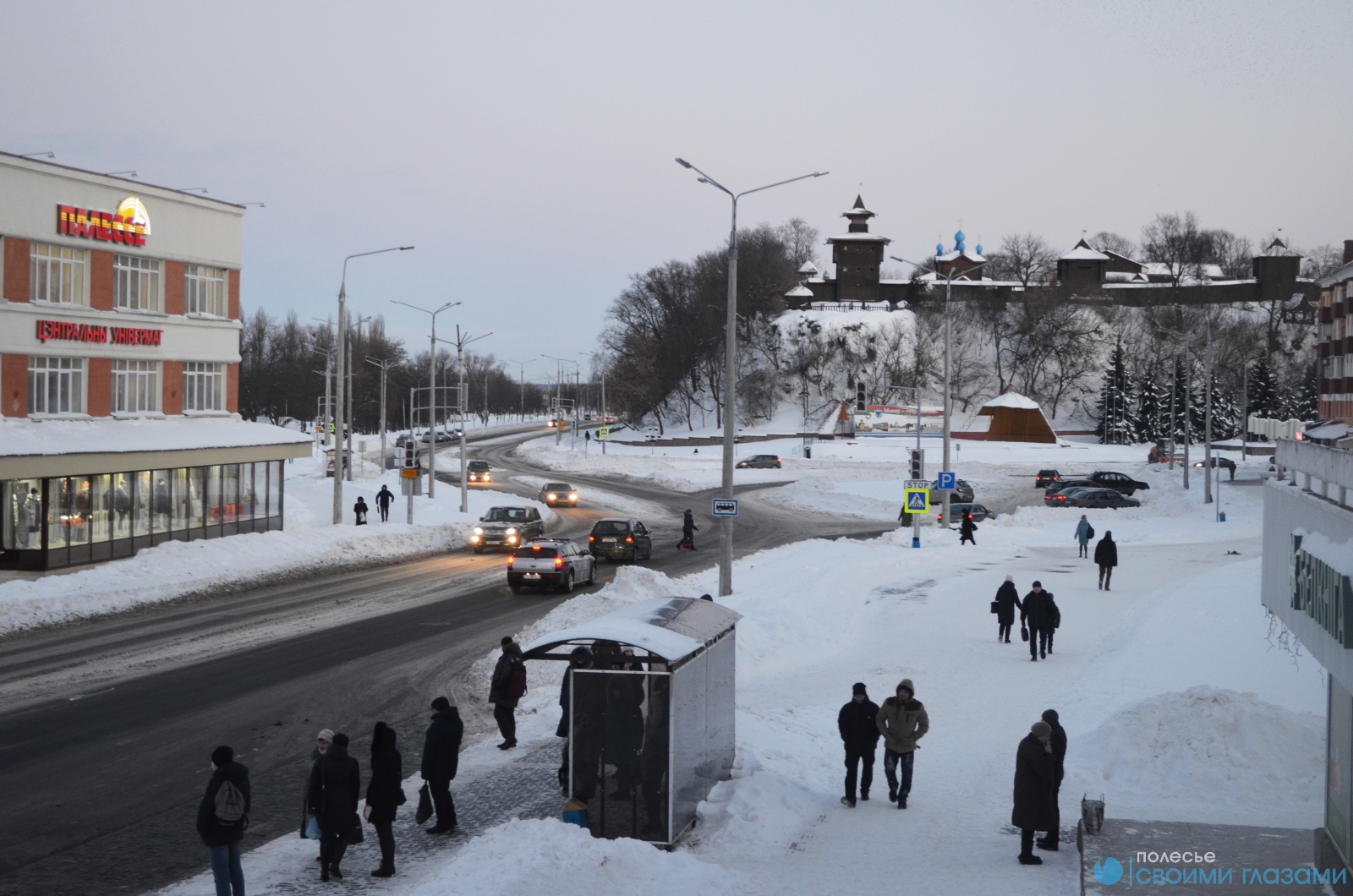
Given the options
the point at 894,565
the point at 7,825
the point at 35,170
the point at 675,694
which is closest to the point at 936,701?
the point at 675,694

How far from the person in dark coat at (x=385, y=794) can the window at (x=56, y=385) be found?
27.8 m

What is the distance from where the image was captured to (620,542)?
38312mm

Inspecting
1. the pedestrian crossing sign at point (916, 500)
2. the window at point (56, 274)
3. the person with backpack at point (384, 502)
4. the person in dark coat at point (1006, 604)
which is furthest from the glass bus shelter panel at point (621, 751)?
the person with backpack at point (384, 502)

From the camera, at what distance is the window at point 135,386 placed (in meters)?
36.5

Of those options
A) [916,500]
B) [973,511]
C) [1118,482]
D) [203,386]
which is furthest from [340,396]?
[1118,482]

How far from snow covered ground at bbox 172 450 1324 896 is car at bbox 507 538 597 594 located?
12.0 feet

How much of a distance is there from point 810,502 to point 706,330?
78.2m

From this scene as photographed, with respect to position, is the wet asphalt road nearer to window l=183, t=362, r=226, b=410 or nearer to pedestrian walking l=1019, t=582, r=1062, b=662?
pedestrian walking l=1019, t=582, r=1062, b=662

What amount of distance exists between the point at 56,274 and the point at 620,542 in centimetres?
1881

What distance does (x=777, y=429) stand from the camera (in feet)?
424

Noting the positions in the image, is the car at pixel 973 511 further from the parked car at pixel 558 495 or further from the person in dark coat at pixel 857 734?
the person in dark coat at pixel 857 734

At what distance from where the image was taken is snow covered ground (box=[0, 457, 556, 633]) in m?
26.4

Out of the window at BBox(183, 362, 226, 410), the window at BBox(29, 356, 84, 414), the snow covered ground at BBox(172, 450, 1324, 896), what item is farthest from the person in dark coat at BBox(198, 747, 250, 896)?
the window at BBox(183, 362, 226, 410)

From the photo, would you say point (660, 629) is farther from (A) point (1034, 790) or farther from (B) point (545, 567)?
(B) point (545, 567)
